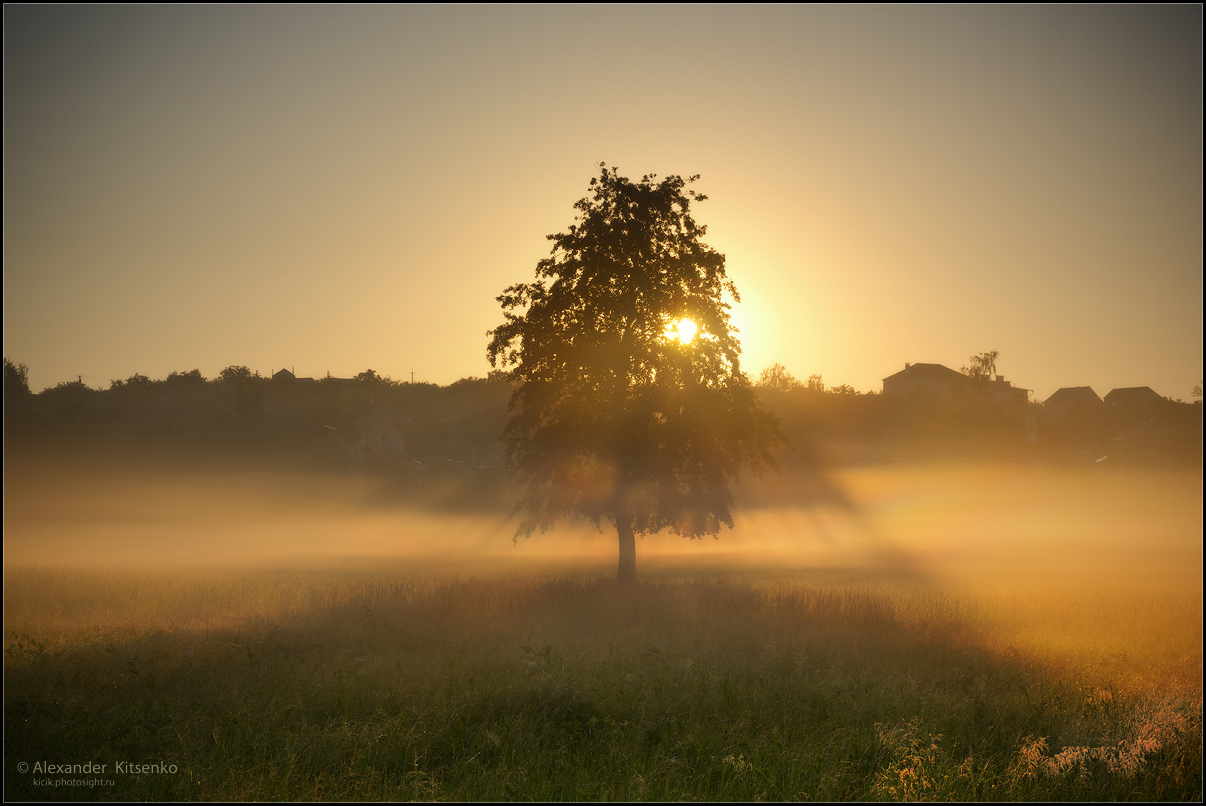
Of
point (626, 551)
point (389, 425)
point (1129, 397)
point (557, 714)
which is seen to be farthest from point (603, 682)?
point (389, 425)

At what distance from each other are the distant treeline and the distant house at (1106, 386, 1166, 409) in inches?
1148

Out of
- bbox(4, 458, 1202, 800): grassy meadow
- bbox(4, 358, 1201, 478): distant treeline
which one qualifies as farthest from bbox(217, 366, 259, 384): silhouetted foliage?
bbox(4, 458, 1202, 800): grassy meadow

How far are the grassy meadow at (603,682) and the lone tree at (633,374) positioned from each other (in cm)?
301

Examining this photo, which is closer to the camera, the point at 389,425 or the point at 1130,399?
the point at 1130,399

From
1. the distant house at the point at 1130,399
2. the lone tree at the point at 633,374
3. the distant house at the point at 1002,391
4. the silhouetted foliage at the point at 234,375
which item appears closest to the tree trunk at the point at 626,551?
the lone tree at the point at 633,374

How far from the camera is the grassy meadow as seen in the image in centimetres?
785

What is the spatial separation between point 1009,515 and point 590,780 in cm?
5849

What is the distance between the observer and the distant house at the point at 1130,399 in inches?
767

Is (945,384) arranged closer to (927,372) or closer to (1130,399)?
(927,372)

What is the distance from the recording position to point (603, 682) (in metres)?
10.8

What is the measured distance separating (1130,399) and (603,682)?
21.1 meters

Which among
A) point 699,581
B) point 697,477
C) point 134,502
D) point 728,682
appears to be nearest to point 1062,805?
point 728,682

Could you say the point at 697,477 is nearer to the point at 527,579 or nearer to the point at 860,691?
the point at 527,579

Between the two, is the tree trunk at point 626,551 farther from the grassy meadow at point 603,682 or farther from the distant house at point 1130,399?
the distant house at point 1130,399
